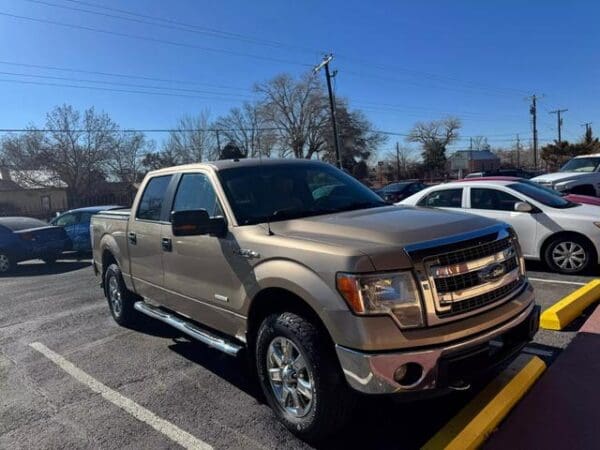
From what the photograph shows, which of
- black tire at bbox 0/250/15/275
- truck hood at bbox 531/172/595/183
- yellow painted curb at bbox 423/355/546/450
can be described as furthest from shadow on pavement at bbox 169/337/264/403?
truck hood at bbox 531/172/595/183

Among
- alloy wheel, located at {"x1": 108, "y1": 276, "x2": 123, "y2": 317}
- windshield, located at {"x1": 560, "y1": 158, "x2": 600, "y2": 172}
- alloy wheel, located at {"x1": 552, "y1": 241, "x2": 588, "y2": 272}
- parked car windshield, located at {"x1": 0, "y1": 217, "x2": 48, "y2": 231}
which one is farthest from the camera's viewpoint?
windshield, located at {"x1": 560, "y1": 158, "x2": 600, "y2": 172}

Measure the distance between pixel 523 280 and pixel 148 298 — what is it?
12.4ft

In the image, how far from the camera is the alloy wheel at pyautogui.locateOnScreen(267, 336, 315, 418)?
3.11 metres

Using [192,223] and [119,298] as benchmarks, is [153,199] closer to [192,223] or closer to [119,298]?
[119,298]

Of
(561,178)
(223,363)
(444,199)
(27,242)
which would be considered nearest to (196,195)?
(223,363)

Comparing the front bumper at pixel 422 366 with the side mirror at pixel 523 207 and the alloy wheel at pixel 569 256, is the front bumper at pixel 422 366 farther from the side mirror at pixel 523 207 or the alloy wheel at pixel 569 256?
the alloy wheel at pixel 569 256

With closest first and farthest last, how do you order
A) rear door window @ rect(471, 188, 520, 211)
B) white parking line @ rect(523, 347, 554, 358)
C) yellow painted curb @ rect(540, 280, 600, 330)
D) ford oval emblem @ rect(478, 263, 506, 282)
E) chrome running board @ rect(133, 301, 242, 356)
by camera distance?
ford oval emblem @ rect(478, 263, 506, 282) → chrome running board @ rect(133, 301, 242, 356) → white parking line @ rect(523, 347, 554, 358) → yellow painted curb @ rect(540, 280, 600, 330) → rear door window @ rect(471, 188, 520, 211)

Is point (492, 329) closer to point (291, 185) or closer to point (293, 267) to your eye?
point (293, 267)

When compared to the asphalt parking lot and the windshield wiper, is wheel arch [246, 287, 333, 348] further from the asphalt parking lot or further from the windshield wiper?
the windshield wiper

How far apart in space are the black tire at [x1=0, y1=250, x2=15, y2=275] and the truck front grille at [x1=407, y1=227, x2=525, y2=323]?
1260cm

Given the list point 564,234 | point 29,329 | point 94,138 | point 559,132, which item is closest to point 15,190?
point 94,138

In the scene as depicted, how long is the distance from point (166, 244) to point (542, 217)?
596 centimetres

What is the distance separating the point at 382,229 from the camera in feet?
10.2

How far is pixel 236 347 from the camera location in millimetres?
3723
